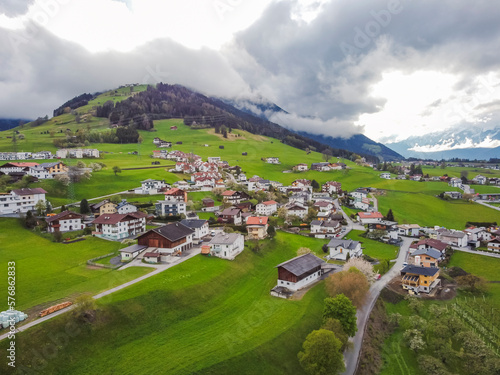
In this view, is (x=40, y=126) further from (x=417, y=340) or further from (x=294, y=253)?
(x=417, y=340)

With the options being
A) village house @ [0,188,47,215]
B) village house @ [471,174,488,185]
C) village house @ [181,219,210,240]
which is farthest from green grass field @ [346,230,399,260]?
village house @ [471,174,488,185]

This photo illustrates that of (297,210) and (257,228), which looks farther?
(297,210)

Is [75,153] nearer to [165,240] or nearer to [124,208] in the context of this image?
[124,208]

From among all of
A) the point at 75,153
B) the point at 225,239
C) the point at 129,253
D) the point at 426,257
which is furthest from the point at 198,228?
the point at 75,153

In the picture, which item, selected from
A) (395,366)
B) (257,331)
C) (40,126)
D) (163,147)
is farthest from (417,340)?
(40,126)

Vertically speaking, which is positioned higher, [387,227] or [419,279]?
[387,227]
